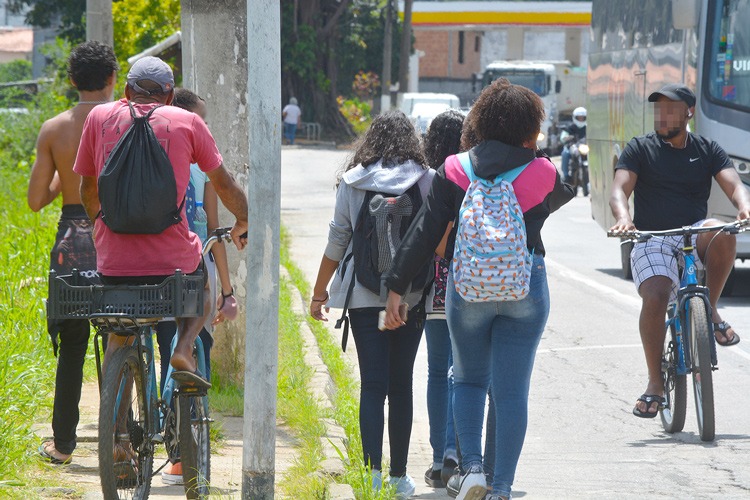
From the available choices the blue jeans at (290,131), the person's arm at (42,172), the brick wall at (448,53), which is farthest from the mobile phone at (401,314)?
the brick wall at (448,53)

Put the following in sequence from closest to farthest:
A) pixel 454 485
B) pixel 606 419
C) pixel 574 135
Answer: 1. pixel 454 485
2. pixel 606 419
3. pixel 574 135

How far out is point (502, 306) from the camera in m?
4.86

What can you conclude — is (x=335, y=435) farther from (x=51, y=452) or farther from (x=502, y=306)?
(x=502, y=306)

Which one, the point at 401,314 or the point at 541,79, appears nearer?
the point at 401,314

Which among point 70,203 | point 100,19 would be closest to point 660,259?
point 70,203

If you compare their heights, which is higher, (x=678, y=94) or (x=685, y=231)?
(x=678, y=94)

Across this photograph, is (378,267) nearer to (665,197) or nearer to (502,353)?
(502,353)

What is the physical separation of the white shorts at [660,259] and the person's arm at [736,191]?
0.24m

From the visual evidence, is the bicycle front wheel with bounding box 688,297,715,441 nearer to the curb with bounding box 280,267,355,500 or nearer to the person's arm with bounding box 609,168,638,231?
the person's arm with bounding box 609,168,638,231

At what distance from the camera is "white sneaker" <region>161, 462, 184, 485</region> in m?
5.42

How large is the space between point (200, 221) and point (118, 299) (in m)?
1.19

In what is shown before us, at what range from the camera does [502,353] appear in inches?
193

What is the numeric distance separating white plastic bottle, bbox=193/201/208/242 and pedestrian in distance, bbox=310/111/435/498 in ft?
1.96

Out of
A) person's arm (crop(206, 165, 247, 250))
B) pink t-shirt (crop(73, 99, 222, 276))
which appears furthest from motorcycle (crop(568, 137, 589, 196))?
pink t-shirt (crop(73, 99, 222, 276))
